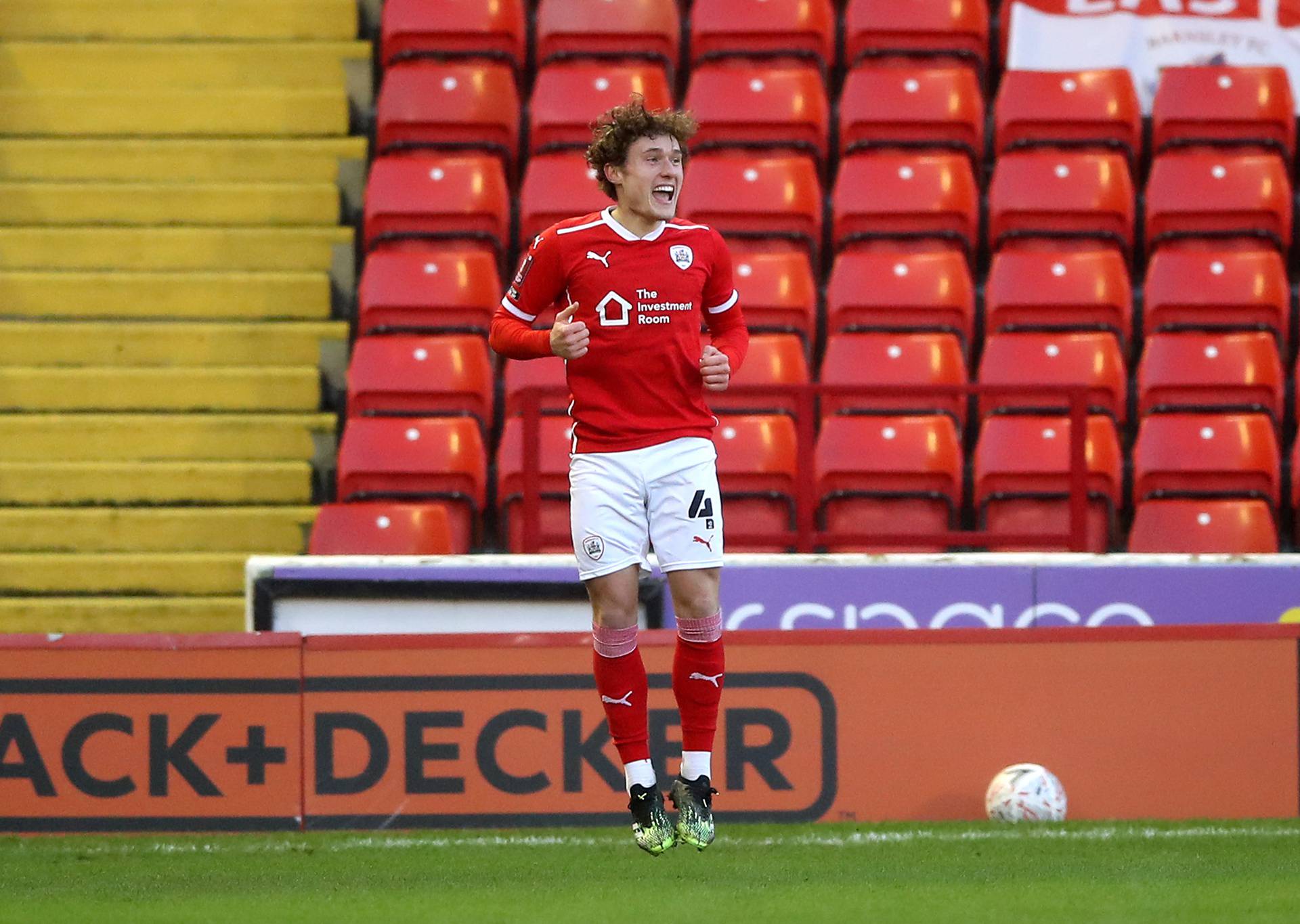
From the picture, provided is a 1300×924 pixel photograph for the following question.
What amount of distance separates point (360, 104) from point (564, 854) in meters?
5.19

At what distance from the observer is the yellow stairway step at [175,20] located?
9633 mm

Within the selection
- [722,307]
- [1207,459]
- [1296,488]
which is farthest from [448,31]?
[722,307]

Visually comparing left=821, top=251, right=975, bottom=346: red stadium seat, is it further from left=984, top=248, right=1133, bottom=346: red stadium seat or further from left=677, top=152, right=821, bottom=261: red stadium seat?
left=677, top=152, right=821, bottom=261: red stadium seat

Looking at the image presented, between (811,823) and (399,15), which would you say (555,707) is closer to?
(811,823)

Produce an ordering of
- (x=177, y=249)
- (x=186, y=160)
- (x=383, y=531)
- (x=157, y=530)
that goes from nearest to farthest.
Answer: (x=383, y=531), (x=157, y=530), (x=177, y=249), (x=186, y=160)

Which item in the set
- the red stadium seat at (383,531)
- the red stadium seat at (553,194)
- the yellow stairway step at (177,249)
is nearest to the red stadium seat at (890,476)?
the red stadium seat at (383,531)

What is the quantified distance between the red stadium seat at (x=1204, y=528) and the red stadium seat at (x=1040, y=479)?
157mm

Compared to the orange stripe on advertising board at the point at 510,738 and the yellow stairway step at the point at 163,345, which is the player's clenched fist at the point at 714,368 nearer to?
the orange stripe on advertising board at the point at 510,738

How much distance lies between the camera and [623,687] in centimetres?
467

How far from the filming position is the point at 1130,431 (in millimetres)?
8258

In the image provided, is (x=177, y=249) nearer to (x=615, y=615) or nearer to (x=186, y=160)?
(x=186, y=160)

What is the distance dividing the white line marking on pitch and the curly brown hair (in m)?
1.92

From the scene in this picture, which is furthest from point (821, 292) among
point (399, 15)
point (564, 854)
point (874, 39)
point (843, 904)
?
point (843, 904)

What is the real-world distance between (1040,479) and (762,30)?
9.21 feet
